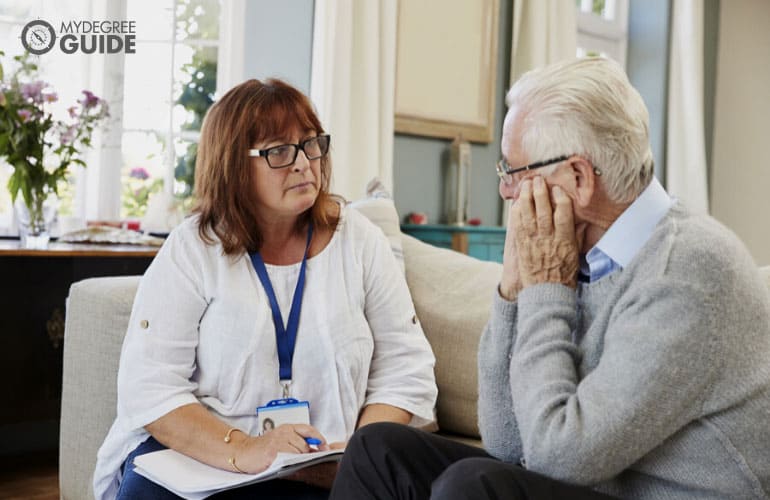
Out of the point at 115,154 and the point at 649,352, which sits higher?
the point at 115,154

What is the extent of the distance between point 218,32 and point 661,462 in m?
3.03

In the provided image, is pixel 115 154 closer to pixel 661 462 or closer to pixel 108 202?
pixel 108 202

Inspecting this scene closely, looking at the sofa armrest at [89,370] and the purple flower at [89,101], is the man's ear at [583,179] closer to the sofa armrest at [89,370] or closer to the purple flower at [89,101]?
the sofa armrest at [89,370]

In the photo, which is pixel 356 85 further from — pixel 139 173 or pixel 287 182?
pixel 287 182

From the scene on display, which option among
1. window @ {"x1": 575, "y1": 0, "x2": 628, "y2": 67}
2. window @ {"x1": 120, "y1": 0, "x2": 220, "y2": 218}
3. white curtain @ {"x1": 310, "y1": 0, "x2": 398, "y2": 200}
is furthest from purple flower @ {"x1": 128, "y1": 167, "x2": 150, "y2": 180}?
window @ {"x1": 575, "y1": 0, "x2": 628, "y2": 67}

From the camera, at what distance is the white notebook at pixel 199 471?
1.58 metres

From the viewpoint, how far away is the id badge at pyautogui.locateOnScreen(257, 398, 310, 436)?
181cm

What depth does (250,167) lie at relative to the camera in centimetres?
195

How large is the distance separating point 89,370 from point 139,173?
172 centimetres

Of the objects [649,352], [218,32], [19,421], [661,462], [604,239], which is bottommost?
[19,421]

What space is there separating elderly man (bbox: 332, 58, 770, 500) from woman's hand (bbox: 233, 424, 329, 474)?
251mm

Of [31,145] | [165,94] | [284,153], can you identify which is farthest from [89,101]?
[284,153]

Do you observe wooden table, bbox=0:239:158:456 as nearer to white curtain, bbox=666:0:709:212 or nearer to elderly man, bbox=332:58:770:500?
elderly man, bbox=332:58:770:500

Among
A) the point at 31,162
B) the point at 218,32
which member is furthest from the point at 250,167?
the point at 218,32
